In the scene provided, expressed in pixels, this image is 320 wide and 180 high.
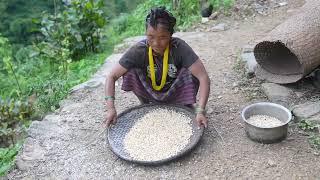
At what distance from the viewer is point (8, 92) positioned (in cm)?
579

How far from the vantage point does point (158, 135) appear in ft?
10.2

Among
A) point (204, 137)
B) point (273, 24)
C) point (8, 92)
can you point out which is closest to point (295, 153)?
point (204, 137)

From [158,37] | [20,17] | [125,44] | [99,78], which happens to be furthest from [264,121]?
[20,17]

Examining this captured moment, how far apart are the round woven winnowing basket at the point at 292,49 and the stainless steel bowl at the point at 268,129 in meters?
0.55

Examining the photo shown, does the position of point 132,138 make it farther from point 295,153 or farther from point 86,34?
point 86,34

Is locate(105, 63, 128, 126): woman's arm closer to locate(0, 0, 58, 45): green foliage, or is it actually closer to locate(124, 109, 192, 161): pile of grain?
locate(124, 109, 192, 161): pile of grain

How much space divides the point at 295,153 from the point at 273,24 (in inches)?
124

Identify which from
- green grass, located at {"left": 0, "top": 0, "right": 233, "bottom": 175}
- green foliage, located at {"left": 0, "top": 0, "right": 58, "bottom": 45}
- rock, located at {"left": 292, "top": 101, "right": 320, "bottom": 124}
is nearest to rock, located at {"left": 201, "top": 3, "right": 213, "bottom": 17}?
green grass, located at {"left": 0, "top": 0, "right": 233, "bottom": 175}

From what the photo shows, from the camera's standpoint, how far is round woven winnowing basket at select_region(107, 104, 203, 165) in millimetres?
2854

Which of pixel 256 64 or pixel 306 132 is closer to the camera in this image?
pixel 306 132

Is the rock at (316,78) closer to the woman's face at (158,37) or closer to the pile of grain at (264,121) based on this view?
the pile of grain at (264,121)

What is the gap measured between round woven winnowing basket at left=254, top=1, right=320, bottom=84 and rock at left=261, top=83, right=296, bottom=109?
0.22 feet

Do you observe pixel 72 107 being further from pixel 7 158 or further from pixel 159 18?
pixel 159 18

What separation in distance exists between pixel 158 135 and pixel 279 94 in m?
1.20
